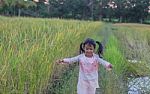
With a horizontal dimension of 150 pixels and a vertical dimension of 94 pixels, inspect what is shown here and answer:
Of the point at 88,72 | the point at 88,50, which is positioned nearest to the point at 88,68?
the point at 88,72

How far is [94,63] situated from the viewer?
279 centimetres

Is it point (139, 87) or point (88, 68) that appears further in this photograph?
point (139, 87)

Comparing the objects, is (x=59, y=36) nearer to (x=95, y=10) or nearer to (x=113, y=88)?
(x=113, y=88)

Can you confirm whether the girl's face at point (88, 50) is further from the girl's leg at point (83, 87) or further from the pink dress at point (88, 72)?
the girl's leg at point (83, 87)

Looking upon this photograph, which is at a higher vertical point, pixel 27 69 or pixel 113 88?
pixel 27 69

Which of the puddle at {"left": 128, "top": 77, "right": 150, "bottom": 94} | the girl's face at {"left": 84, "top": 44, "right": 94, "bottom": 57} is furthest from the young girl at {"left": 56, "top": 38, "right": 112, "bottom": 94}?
→ the puddle at {"left": 128, "top": 77, "right": 150, "bottom": 94}

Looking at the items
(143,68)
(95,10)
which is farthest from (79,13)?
(143,68)

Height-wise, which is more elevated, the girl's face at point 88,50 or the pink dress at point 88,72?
the girl's face at point 88,50

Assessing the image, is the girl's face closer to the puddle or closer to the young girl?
the young girl

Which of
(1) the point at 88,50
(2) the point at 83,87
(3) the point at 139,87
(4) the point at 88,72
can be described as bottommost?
(3) the point at 139,87

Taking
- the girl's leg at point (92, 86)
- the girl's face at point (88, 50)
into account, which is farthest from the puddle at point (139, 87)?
the girl's face at point (88, 50)

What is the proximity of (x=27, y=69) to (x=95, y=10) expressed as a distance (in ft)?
165

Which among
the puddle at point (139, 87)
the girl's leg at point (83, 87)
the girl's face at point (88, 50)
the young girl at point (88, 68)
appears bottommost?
the puddle at point (139, 87)

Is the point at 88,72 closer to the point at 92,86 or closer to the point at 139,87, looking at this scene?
the point at 92,86
